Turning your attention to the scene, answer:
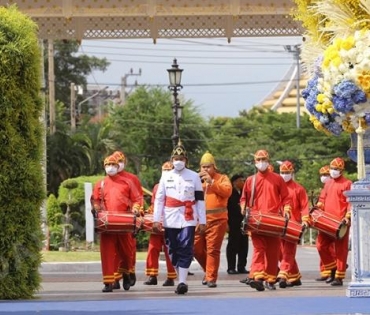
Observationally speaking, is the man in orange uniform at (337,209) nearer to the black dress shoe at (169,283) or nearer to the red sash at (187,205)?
the black dress shoe at (169,283)

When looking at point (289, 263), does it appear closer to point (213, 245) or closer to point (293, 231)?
point (293, 231)

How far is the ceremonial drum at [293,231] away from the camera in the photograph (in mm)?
19266

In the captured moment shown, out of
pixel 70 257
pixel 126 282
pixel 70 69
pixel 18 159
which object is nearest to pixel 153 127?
pixel 70 69

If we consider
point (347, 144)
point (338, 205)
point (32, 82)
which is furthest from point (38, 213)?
point (347, 144)

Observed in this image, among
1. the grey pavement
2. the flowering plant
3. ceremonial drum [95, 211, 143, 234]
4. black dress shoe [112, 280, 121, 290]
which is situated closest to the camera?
the grey pavement

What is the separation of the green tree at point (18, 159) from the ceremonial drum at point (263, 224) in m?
3.48

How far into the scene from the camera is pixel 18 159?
52.5ft

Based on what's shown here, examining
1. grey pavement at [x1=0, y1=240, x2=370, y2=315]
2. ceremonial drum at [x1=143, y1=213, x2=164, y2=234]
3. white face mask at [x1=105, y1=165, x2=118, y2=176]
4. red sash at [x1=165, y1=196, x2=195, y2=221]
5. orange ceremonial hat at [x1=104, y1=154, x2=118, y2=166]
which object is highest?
orange ceremonial hat at [x1=104, y1=154, x2=118, y2=166]

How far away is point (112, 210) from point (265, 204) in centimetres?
212

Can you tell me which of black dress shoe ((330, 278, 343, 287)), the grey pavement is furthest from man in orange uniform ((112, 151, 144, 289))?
black dress shoe ((330, 278, 343, 287))

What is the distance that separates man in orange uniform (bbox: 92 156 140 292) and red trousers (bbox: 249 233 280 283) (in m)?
1.79

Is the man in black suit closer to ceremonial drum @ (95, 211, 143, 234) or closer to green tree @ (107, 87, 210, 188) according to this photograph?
ceremonial drum @ (95, 211, 143, 234)

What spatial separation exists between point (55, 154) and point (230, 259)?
96.5 ft

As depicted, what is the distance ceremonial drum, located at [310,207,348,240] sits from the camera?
66.2 ft
